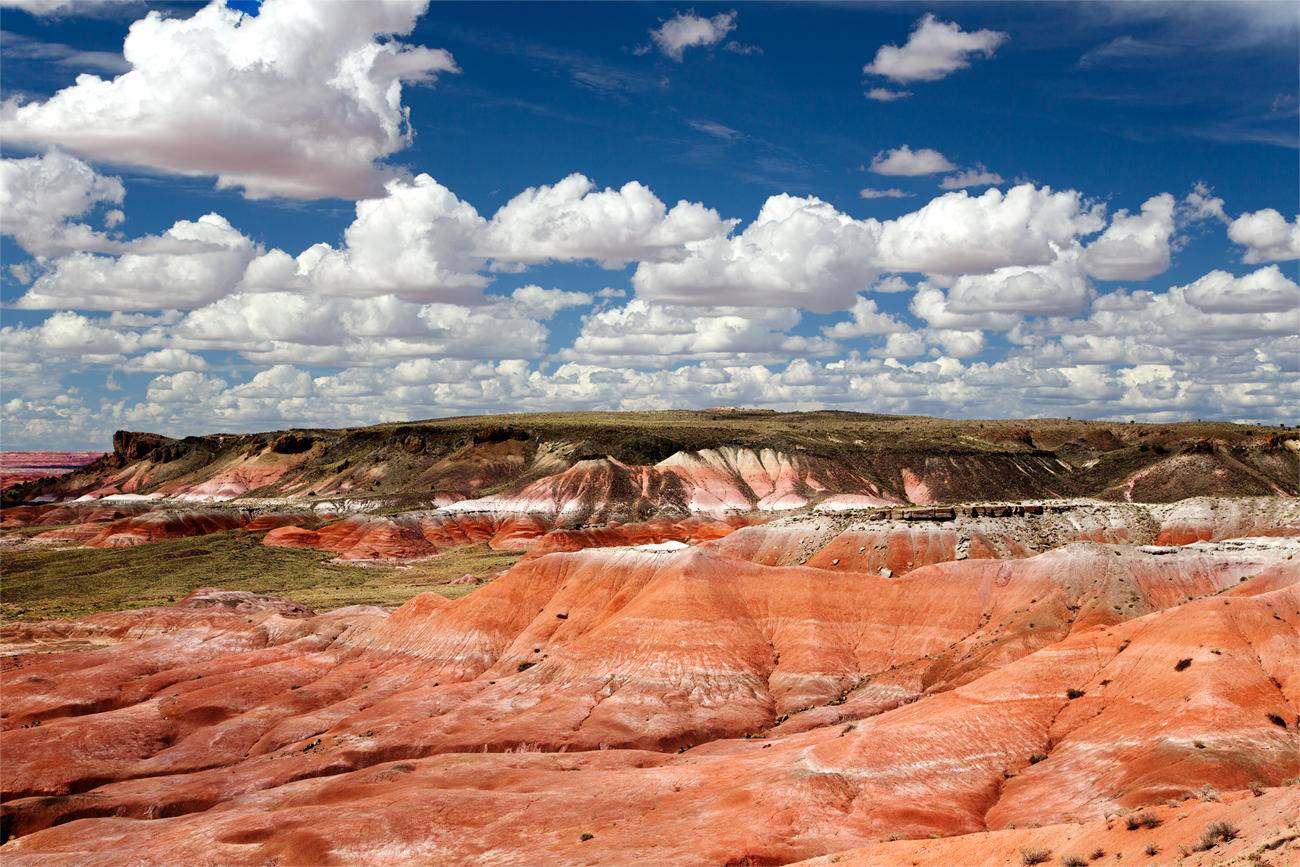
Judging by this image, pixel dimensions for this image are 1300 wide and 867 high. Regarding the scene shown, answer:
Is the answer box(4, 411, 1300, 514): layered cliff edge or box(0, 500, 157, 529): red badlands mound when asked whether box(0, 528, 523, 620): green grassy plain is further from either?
box(0, 500, 157, 529): red badlands mound

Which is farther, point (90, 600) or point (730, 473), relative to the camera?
point (730, 473)

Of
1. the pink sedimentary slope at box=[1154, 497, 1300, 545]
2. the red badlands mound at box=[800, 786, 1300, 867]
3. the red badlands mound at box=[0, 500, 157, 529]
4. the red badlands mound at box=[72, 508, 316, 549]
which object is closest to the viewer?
the red badlands mound at box=[800, 786, 1300, 867]

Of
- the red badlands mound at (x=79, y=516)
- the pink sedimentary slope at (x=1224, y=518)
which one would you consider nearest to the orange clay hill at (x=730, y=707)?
the pink sedimentary slope at (x=1224, y=518)

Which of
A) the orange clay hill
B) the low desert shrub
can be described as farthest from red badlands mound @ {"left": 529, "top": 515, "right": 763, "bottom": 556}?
the low desert shrub

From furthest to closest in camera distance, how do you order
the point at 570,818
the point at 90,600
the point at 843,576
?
the point at 90,600 < the point at 843,576 < the point at 570,818

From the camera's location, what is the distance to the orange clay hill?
135 feet

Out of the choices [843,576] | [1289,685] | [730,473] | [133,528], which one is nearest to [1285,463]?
[730,473]

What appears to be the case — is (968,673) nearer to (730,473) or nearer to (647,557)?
(647,557)

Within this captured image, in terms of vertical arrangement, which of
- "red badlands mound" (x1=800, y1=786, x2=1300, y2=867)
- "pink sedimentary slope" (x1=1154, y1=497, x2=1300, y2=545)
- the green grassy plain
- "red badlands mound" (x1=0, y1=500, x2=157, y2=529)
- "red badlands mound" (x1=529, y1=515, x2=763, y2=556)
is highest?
"pink sedimentary slope" (x1=1154, y1=497, x2=1300, y2=545)

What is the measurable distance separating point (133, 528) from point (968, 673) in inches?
5630

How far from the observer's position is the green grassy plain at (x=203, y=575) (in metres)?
113

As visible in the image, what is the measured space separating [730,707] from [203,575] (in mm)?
88997

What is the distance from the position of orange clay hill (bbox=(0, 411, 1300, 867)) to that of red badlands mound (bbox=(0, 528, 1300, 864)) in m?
0.20

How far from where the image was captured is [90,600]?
116 meters
